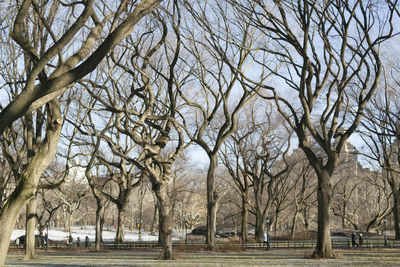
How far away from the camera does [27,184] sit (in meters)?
9.20

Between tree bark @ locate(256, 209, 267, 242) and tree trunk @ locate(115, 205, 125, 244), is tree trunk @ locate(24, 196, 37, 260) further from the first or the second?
tree bark @ locate(256, 209, 267, 242)

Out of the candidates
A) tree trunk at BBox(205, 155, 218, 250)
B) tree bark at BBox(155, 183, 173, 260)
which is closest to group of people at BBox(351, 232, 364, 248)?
tree trunk at BBox(205, 155, 218, 250)

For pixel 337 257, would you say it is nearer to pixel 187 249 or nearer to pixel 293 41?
pixel 293 41

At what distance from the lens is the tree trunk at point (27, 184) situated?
872 centimetres

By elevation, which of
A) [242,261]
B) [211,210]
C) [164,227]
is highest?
[211,210]

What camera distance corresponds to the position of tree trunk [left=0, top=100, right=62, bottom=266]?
28.6ft

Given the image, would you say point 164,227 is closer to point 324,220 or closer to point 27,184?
point 324,220

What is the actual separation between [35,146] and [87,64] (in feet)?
49.1

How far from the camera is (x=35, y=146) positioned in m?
20.4

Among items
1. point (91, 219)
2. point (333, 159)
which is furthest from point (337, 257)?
point (91, 219)

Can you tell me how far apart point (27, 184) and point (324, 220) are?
12.0 metres

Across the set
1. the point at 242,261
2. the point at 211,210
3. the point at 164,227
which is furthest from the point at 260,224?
the point at 242,261

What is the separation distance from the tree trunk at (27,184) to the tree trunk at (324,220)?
11278 mm

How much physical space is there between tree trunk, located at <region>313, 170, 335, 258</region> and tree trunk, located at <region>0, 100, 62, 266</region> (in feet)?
37.0
